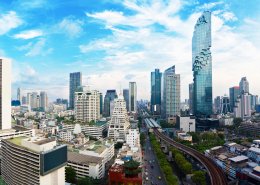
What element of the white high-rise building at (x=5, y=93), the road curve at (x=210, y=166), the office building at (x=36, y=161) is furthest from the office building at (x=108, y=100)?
the office building at (x=36, y=161)

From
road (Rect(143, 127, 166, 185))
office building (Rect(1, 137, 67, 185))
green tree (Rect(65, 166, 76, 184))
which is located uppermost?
office building (Rect(1, 137, 67, 185))

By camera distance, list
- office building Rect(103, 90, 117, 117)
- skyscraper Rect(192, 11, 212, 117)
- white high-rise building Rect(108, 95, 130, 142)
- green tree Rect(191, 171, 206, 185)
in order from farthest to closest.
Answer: office building Rect(103, 90, 117, 117), skyscraper Rect(192, 11, 212, 117), white high-rise building Rect(108, 95, 130, 142), green tree Rect(191, 171, 206, 185)


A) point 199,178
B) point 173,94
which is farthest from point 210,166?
point 173,94

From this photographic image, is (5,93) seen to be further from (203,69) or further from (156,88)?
(156,88)

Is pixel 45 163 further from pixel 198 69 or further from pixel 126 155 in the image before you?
pixel 198 69

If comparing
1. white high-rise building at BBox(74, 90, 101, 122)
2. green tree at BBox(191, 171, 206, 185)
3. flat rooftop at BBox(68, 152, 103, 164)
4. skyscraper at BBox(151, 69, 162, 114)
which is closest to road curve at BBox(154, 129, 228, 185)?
green tree at BBox(191, 171, 206, 185)

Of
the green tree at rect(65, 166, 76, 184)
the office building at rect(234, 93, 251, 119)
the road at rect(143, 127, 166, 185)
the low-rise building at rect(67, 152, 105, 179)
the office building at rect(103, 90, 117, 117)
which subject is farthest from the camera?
the office building at rect(103, 90, 117, 117)

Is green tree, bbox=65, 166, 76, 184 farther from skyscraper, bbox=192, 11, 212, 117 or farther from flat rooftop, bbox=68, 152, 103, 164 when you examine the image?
skyscraper, bbox=192, 11, 212, 117

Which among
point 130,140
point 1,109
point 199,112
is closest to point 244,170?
point 130,140
